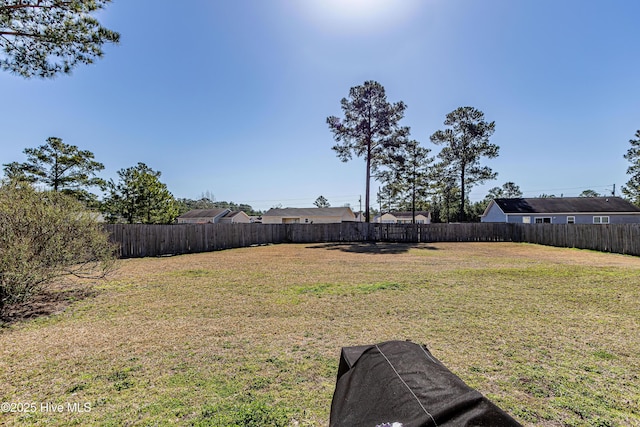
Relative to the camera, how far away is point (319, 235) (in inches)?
858

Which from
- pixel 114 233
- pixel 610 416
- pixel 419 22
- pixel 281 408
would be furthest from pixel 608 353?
pixel 114 233

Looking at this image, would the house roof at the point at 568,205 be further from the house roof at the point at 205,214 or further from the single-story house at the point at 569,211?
the house roof at the point at 205,214

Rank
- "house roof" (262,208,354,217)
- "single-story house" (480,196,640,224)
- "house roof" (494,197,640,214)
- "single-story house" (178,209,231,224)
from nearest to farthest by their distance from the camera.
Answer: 1. "single-story house" (480,196,640,224)
2. "house roof" (494,197,640,214)
3. "house roof" (262,208,354,217)
4. "single-story house" (178,209,231,224)

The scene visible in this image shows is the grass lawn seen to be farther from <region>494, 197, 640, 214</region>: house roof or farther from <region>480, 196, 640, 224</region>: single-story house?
<region>494, 197, 640, 214</region>: house roof

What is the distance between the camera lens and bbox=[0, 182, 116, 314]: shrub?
436 cm

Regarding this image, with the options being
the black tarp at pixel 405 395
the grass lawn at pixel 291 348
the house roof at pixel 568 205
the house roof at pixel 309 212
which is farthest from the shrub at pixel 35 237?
the house roof at pixel 309 212

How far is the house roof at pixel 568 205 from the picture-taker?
25.5 meters

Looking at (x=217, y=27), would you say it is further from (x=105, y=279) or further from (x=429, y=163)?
(x=429, y=163)

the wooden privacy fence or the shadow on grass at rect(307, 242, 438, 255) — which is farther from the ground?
the wooden privacy fence

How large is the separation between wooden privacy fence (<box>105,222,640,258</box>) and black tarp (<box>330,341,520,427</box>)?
40.5 ft

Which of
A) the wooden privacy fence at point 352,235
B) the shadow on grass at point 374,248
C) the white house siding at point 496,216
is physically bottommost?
the shadow on grass at point 374,248

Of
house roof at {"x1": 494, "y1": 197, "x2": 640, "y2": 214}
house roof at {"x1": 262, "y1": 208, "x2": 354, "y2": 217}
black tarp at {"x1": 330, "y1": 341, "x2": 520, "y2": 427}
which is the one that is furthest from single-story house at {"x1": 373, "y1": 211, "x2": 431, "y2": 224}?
black tarp at {"x1": 330, "y1": 341, "x2": 520, "y2": 427}

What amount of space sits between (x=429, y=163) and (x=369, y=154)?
11.5 meters

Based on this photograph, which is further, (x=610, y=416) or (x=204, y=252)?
(x=204, y=252)
